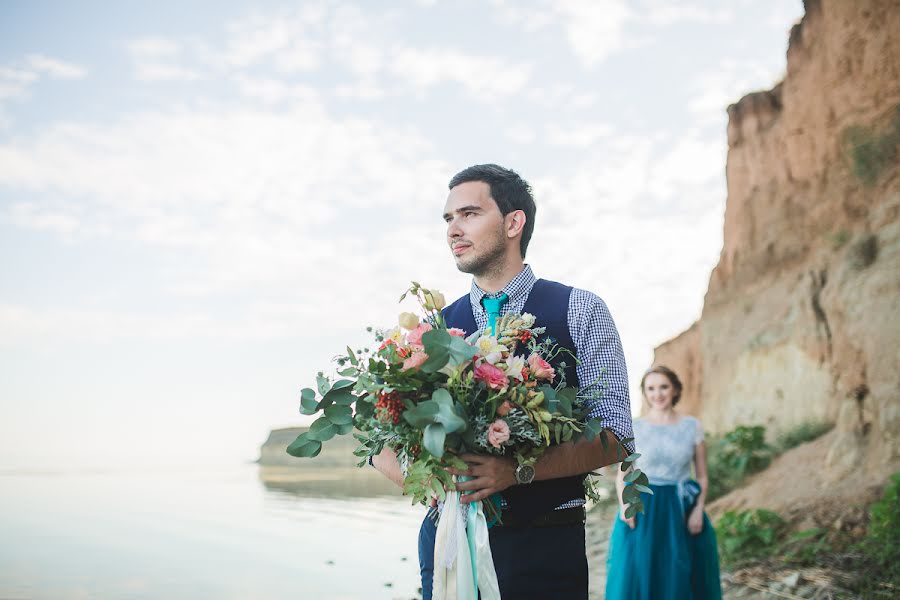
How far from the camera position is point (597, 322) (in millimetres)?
2262

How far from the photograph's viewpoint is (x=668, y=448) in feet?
20.4

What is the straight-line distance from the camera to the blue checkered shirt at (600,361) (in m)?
2.13

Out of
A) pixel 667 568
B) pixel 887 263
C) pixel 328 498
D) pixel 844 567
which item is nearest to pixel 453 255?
pixel 667 568

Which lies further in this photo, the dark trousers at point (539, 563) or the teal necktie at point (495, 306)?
the teal necktie at point (495, 306)

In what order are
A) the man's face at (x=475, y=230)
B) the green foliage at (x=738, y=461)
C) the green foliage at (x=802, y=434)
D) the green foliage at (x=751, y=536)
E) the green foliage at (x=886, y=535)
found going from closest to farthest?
the man's face at (x=475, y=230) → the green foliage at (x=886, y=535) → the green foliage at (x=751, y=536) → the green foliage at (x=738, y=461) → the green foliage at (x=802, y=434)

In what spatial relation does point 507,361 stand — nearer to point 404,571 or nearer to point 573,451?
point 573,451

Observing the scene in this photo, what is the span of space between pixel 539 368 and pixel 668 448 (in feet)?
15.2

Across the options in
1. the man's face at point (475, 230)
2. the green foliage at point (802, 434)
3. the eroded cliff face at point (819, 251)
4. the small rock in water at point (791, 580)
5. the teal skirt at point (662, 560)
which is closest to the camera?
the man's face at point (475, 230)

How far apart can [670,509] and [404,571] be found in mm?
3064

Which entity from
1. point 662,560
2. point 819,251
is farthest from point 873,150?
point 662,560

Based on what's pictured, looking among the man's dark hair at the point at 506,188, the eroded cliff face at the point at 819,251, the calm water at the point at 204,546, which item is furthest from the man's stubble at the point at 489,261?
the eroded cliff face at the point at 819,251

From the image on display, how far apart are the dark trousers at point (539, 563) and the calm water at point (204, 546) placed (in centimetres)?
478

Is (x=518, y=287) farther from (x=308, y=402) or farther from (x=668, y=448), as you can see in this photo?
(x=668, y=448)

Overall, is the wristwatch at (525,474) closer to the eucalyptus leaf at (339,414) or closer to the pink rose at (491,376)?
the pink rose at (491,376)
